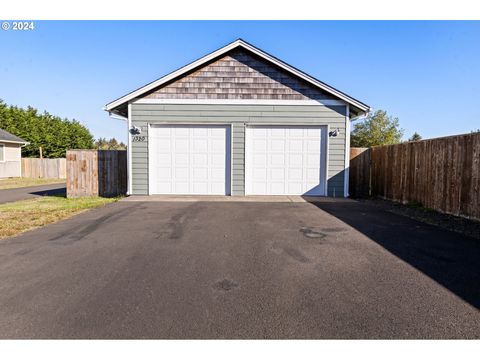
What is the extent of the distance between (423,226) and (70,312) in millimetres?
6536

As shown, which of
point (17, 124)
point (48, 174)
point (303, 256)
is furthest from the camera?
point (17, 124)

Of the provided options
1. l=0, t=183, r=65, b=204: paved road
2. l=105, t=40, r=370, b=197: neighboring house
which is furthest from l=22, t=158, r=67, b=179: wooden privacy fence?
l=105, t=40, r=370, b=197: neighboring house

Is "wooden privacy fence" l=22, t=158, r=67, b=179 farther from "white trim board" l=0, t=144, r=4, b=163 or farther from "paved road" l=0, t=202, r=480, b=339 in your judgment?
"paved road" l=0, t=202, r=480, b=339

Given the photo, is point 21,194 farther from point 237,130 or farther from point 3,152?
point 3,152

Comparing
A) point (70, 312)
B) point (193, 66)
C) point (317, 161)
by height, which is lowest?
point (70, 312)

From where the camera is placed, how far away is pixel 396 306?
259 cm

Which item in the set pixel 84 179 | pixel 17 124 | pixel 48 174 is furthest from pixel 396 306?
pixel 17 124

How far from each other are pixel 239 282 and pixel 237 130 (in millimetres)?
7743

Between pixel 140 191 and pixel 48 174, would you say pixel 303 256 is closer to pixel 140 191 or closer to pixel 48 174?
pixel 140 191

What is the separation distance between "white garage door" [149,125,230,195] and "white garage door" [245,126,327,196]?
950 mm

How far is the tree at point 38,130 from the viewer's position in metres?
27.6

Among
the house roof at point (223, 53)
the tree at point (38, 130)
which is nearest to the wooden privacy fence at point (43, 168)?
the tree at point (38, 130)

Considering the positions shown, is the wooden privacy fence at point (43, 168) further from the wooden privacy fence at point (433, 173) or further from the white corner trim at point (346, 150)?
the wooden privacy fence at point (433, 173)

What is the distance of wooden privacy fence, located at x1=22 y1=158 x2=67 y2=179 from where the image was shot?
24031 millimetres
